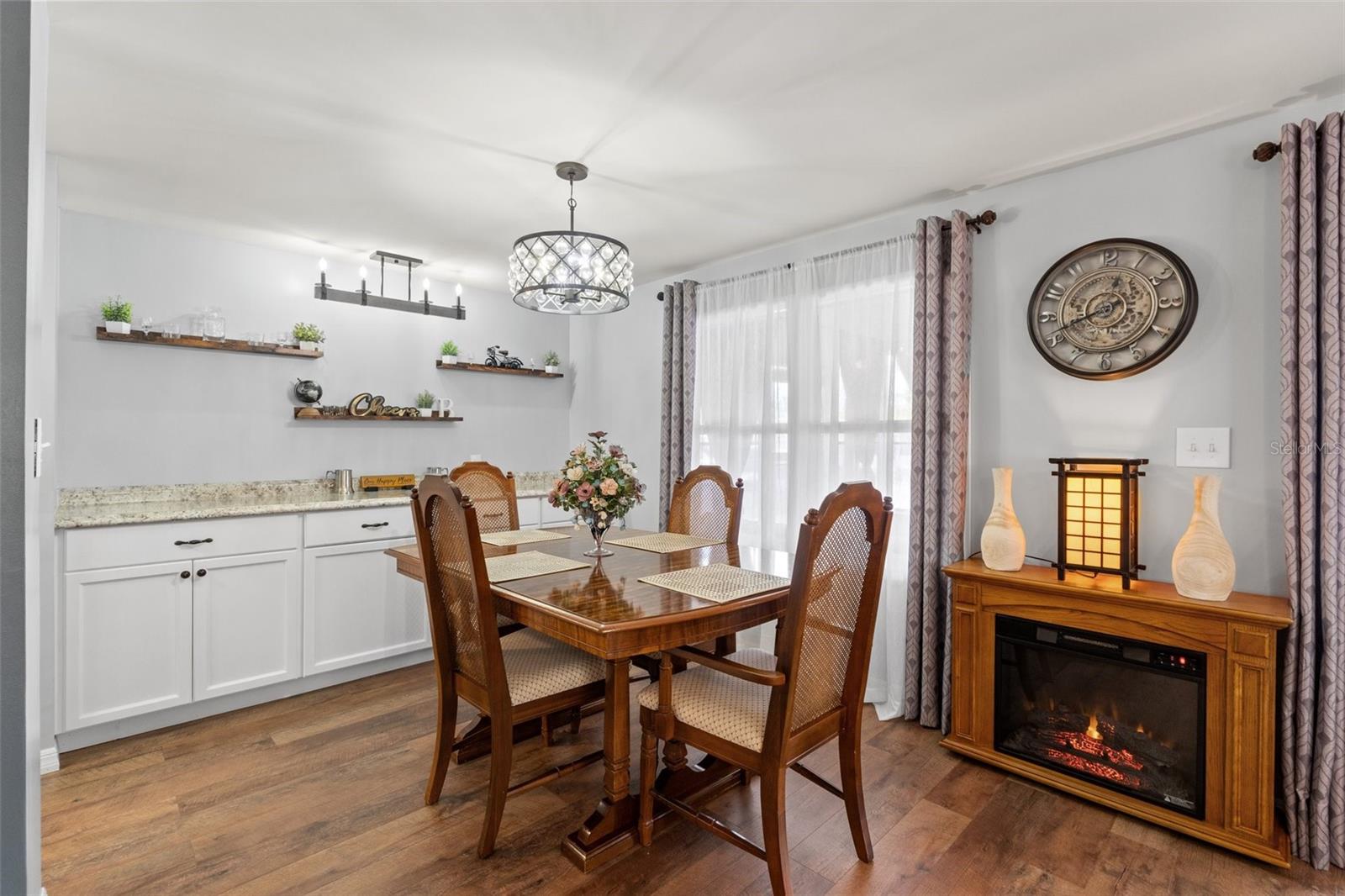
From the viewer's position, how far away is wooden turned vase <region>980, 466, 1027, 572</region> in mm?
2543

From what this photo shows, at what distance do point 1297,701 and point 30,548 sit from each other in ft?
11.2

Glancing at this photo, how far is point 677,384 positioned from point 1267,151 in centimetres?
296

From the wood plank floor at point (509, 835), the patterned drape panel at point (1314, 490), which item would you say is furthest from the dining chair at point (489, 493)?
the patterned drape panel at point (1314, 490)

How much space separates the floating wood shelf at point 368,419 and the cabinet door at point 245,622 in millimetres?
975

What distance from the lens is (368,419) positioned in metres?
4.09

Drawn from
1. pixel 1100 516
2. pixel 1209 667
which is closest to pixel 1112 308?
pixel 1100 516

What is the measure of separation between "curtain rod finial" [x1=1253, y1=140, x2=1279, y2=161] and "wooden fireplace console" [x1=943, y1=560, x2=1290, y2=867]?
153cm

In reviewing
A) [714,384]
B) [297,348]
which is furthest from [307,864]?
[714,384]

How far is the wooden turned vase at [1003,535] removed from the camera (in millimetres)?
2543

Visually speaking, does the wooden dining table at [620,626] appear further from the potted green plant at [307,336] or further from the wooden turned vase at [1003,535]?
the potted green plant at [307,336]

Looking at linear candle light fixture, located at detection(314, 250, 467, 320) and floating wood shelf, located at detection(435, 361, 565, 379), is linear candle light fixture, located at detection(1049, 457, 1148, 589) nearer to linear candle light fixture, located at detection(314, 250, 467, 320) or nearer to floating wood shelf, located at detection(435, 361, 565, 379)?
linear candle light fixture, located at detection(314, 250, 467, 320)

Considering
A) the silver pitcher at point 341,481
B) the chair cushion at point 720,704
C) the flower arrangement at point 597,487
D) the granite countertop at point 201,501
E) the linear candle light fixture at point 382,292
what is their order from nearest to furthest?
1. the chair cushion at point 720,704
2. the flower arrangement at point 597,487
3. the granite countertop at point 201,501
4. the linear candle light fixture at point 382,292
5. the silver pitcher at point 341,481

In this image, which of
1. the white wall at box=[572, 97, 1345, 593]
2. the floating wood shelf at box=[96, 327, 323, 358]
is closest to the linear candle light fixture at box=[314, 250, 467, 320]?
the floating wood shelf at box=[96, 327, 323, 358]

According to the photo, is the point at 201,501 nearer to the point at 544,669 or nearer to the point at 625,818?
the point at 544,669
